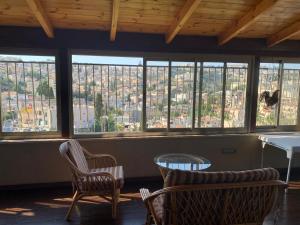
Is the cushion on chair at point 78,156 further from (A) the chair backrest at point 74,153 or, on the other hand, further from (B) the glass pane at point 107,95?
(B) the glass pane at point 107,95

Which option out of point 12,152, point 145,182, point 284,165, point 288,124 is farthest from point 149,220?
point 288,124

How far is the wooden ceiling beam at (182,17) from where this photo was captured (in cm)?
276

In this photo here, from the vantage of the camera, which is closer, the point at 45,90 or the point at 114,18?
the point at 114,18

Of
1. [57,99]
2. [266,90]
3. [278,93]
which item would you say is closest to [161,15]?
[57,99]

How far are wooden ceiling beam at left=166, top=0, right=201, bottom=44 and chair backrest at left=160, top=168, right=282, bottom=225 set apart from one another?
1835 millimetres

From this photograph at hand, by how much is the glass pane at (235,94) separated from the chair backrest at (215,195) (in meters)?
2.31

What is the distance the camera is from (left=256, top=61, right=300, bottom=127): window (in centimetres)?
419

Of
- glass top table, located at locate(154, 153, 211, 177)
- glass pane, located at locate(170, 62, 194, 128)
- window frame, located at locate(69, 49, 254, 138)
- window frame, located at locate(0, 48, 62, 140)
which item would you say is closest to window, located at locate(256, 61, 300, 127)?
window frame, located at locate(69, 49, 254, 138)

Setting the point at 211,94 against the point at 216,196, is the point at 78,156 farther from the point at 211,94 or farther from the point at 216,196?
the point at 211,94

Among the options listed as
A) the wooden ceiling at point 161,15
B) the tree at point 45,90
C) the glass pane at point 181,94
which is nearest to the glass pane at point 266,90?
the wooden ceiling at point 161,15

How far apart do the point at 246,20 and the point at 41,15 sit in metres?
2.43

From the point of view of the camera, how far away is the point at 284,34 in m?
3.69

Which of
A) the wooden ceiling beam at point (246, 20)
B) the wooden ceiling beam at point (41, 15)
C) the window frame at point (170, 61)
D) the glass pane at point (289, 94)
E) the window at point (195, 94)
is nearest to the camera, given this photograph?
the wooden ceiling beam at point (41, 15)

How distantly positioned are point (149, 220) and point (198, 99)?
2216 mm
